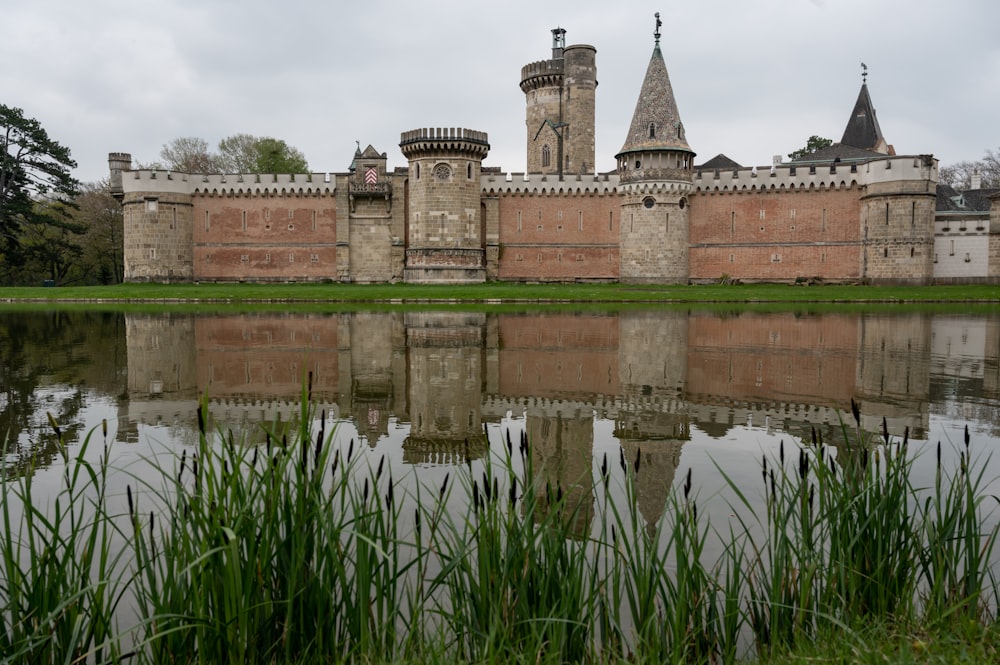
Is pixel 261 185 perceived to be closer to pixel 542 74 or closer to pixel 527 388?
pixel 542 74

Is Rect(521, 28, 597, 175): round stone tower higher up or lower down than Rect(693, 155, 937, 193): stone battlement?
higher up

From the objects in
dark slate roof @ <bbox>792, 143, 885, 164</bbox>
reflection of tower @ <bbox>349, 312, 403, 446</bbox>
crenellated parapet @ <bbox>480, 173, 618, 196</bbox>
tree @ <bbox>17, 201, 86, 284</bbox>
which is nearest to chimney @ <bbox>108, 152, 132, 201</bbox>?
tree @ <bbox>17, 201, 86, 284</bbox>

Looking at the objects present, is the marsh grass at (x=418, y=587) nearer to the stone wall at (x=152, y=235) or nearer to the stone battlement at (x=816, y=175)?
the stone battlement at (x=816, y=175)

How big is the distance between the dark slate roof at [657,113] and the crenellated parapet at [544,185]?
4.51 metres

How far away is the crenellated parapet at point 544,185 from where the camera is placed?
4622 cm

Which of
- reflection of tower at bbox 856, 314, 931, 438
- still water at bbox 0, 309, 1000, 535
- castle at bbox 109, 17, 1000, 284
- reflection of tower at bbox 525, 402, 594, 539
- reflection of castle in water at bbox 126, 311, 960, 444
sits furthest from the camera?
castle at bbox 109, 17, 1000, 284

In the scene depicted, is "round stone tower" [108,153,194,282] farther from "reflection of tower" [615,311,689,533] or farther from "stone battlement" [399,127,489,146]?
"reflection of tower" [615,311,689,533]

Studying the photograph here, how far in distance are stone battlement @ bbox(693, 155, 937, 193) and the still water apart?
2452 cm

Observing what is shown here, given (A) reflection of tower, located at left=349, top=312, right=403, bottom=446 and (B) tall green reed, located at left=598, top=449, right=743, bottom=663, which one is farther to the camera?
(A) reflection of tower, located at left=349, top=312, right=403, bottom=446

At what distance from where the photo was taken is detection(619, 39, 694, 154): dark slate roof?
41469 mm

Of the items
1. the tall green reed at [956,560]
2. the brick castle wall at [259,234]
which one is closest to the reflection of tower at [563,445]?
the tall green reed at [956,560]

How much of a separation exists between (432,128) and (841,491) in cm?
4061

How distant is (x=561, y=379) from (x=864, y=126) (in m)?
51.2

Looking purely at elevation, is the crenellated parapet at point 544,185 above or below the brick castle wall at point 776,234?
above
